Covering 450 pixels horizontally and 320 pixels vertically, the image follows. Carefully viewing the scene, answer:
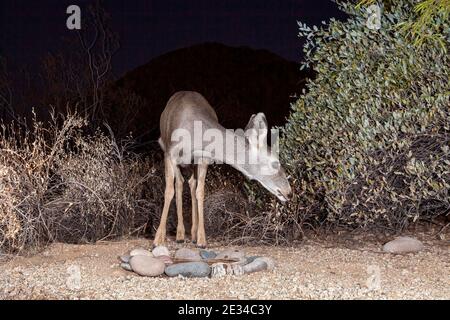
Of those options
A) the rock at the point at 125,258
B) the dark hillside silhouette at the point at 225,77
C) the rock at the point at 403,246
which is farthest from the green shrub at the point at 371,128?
the dark hillside silhouette at the point at 225,77

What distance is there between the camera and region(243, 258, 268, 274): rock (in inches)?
282

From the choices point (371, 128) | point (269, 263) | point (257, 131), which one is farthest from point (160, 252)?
point (371, 128)

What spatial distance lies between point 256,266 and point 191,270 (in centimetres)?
62

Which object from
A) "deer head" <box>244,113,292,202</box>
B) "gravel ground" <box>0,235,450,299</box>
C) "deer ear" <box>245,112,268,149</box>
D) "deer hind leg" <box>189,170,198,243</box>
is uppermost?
"deer ear" <box>245,112,268,149</box>

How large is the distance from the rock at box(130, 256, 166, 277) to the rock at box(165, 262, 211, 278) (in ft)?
0.28

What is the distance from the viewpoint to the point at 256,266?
23.8 ft

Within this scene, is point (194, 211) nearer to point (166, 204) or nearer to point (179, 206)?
point (179, 206)

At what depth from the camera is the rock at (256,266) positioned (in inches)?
282

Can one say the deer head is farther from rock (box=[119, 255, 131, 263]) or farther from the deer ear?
rock (box=[119, 255, 131, 263])

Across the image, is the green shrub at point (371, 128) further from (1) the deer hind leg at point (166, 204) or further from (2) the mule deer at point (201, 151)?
(1) the deer hind leg at point (166, 204)

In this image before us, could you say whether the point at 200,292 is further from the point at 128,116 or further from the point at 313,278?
the point at 128,116

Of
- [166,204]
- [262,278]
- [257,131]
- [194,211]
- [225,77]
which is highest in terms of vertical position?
[225,77]

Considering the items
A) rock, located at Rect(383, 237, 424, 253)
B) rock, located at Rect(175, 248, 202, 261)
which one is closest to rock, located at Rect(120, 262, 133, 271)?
rock, located at Rect(175, 248, 202, 261)

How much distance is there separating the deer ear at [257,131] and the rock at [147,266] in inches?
73.9
